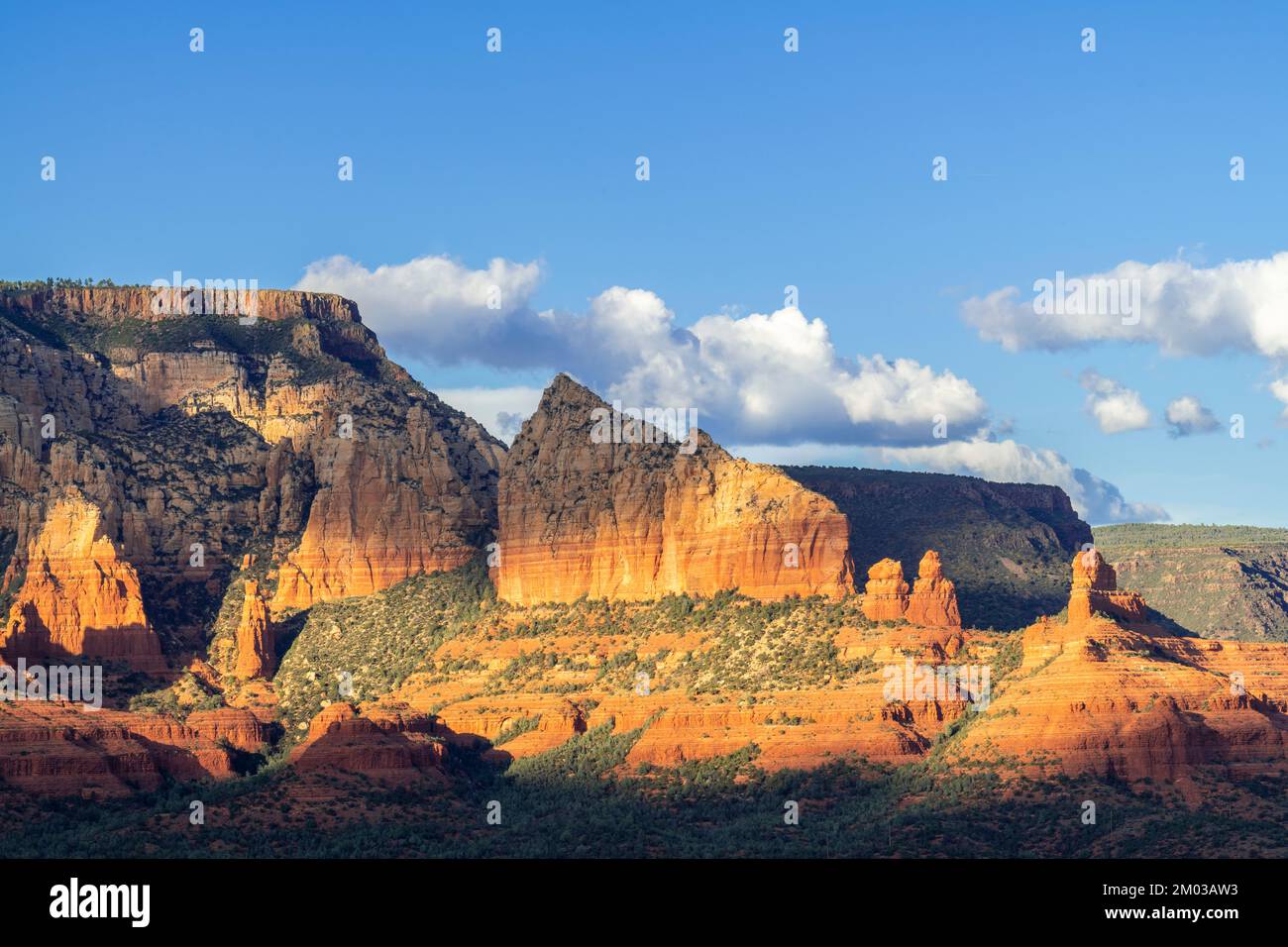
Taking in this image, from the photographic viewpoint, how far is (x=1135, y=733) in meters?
179

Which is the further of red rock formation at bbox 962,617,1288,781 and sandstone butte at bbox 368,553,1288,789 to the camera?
sandstone butte at bbox 368,553,1288,789

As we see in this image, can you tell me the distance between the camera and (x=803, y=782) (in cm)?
18750

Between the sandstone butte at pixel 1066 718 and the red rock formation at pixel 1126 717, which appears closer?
the red rock formation at pixel 1126 717

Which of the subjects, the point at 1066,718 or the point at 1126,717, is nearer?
the point at 1126,717
